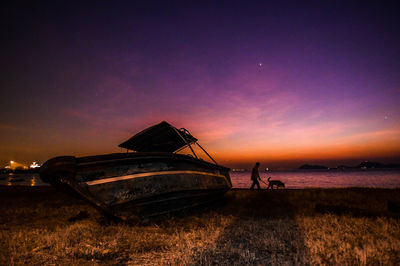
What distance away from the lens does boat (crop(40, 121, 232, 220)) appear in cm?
450

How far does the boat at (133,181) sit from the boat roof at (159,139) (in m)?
0.32

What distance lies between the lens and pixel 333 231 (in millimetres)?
4547

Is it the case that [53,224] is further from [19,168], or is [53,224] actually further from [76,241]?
[19,168]

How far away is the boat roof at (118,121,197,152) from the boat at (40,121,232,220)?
32 centimetres

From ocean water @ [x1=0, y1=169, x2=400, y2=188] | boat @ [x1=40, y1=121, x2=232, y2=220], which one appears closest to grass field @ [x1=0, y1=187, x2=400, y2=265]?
boat @ [x1=40, y1=121, x2=232, y2=220]

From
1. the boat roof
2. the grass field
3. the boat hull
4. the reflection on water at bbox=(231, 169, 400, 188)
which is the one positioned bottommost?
the reflection on water at bbox=(231, 169, 400, 188)

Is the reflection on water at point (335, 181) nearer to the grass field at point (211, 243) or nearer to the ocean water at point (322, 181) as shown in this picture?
the ocean water at point (322, 181)

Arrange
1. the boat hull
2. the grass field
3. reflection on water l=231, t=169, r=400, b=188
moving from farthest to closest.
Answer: reflection on water l=231, t=169, r=400, b=188, the boat hull, the grass field

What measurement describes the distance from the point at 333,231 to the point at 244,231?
6.45ft

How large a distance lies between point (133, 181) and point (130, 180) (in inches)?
3.1

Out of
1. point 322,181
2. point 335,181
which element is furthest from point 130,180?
point 335,181

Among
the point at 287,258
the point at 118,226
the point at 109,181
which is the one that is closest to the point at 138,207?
the point at 118,226

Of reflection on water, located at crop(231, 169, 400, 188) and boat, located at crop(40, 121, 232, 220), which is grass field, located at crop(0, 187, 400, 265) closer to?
boat, located at crop(40, 121, 232, 220)

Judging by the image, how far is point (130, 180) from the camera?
5.12 m
